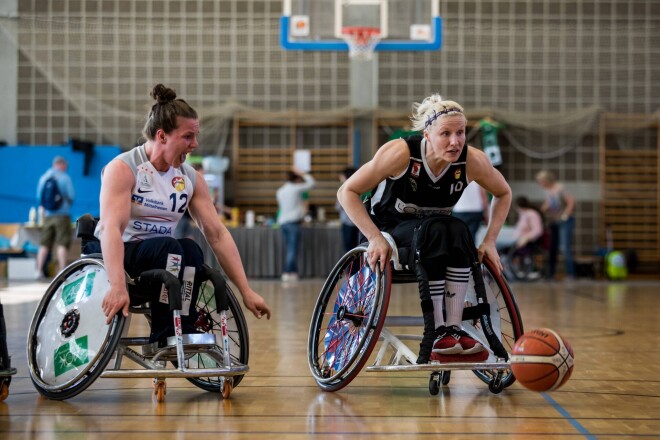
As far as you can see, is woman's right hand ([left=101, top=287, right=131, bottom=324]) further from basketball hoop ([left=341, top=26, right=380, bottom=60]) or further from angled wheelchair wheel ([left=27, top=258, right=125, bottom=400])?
basketball hoop ([left=341, top=26, right=380, bottom=60])

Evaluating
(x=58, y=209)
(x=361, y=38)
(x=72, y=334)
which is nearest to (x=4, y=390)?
(x=72, y=334)

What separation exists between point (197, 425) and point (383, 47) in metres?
8.62

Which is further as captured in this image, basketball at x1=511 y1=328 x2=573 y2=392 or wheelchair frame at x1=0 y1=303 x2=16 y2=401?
wheelchair frame at x1=0 y1=303 x2=16 y2=401

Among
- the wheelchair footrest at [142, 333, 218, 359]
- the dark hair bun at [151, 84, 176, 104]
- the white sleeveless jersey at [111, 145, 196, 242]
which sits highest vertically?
the dark hair bun at [151, 84, 176, 104]

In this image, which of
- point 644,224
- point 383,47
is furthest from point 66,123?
point 644,224

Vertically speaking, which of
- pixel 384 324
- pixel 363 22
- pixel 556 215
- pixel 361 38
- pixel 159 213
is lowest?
pixel 556 215

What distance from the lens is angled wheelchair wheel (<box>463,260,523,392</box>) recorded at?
3.19m

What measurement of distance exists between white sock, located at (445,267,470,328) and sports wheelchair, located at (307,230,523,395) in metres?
0.04

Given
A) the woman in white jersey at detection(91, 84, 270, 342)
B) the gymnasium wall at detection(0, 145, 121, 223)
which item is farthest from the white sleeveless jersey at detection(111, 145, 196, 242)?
the gymnasium wall at detection(0, 145, 121, 223)

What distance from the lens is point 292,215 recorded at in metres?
11.7

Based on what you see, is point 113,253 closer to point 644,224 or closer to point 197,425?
point 197,425

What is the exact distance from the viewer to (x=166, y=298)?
3.01m

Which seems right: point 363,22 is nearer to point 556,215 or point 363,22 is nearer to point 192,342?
point 556,215

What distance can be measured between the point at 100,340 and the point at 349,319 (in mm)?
866
